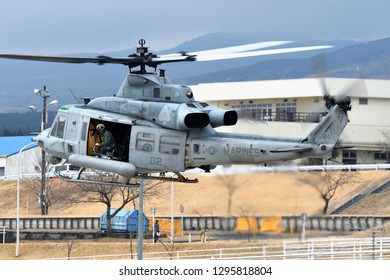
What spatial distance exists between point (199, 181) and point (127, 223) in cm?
3334

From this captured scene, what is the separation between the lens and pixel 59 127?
38000mm

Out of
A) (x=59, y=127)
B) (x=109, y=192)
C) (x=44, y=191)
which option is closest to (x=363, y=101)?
(x=109, y=192)

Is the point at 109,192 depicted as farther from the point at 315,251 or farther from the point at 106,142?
the point at 106,142

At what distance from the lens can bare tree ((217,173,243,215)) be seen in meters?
35.4

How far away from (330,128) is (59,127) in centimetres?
1072

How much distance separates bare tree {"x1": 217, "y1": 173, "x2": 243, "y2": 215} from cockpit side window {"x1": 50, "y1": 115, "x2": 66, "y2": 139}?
20.2 feet

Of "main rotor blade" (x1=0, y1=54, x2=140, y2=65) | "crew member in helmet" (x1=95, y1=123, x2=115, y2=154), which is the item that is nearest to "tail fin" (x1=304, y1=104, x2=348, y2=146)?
"crew member in helmet" (x1=95, y1=123, x2=115, y2=154)

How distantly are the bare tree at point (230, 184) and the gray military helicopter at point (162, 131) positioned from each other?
0.78 meters

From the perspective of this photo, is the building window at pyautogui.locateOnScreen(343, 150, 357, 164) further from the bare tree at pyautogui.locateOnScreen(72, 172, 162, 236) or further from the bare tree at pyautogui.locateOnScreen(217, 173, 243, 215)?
the bare tree at pyautogui.locateOnScreen(217, 173, 243, 215)

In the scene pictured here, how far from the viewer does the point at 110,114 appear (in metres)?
36.4

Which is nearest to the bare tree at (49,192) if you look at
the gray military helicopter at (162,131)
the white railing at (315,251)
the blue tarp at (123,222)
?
the blue tarp at (123,222)

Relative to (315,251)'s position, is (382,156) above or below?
above

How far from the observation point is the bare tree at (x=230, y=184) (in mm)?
35438
